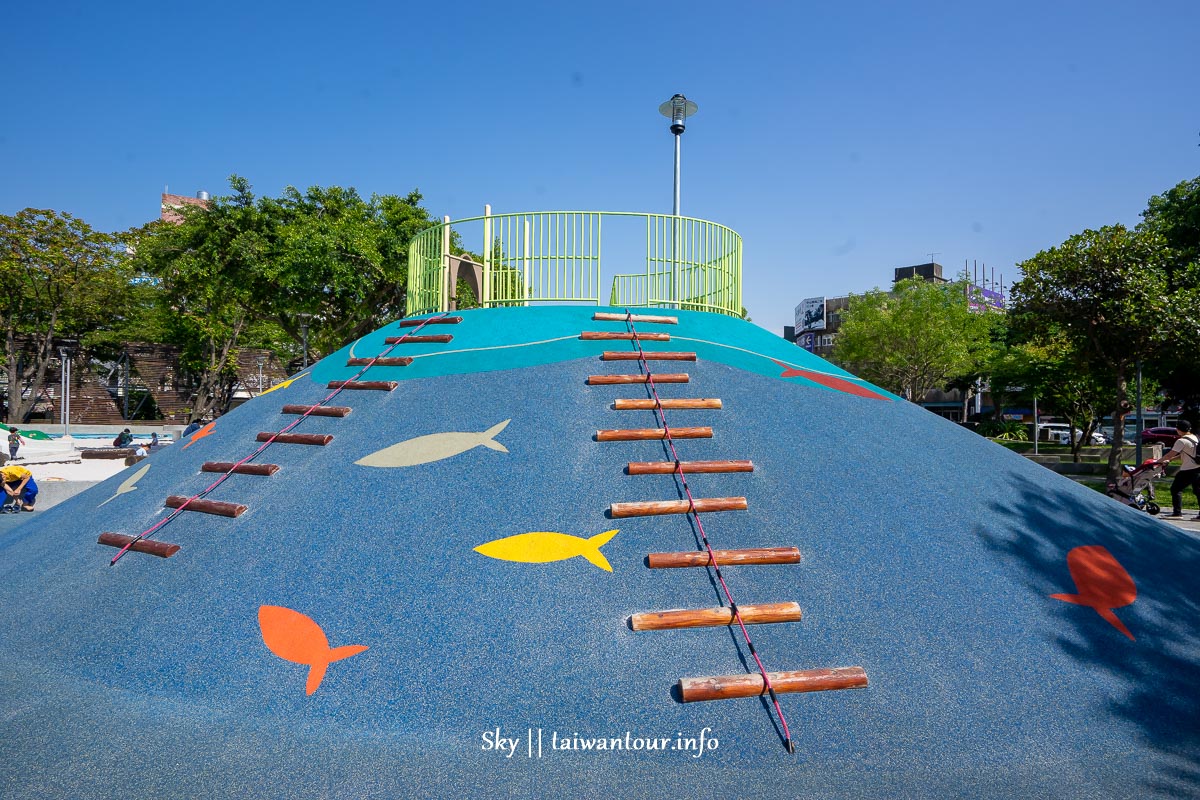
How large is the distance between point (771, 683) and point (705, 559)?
993mm

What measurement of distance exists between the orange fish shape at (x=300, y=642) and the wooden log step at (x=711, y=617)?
6.04 feet

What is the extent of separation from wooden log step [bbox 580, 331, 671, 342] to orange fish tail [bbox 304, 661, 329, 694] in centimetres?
442

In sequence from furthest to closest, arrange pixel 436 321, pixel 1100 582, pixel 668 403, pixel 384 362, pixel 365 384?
pixel 436 321 → pixel 384 362 → pixel 365 384 → pixel 668 403 → pixel 1100 582

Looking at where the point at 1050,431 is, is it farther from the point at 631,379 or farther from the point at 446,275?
the point at 631,379

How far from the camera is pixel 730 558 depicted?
4.94 metres

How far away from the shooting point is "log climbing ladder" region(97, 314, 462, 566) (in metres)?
5.91

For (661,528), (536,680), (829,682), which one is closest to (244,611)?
(536,680)

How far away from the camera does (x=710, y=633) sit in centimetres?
446

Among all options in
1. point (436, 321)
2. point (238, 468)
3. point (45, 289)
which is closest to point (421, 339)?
point (436, 321)

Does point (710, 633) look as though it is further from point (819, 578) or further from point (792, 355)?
point (792, 355)

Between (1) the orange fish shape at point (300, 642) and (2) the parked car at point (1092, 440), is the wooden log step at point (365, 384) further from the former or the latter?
(2) the parked car at point (1092, 440)

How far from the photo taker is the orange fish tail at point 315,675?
4.27 meters

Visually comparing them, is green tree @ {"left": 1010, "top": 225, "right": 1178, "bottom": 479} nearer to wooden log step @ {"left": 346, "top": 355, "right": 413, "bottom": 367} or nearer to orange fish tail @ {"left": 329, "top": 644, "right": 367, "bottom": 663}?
wooden log step @ {"left": 346, "top": 355, "right": 413, "bottom": 367}

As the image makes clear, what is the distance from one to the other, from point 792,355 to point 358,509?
19.0 ft
